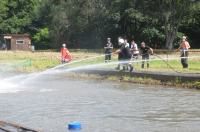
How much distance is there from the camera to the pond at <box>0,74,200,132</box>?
16141mm

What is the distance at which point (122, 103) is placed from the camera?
69.8ft

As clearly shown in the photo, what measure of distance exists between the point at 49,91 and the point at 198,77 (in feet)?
23.0

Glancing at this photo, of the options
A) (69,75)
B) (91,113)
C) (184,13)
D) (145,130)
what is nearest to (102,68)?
(69,75)

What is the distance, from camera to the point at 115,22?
80438mm

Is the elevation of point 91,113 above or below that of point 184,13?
below

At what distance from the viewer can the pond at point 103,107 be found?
53.0 ft

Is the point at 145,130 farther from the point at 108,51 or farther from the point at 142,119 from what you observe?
the point at 108,51

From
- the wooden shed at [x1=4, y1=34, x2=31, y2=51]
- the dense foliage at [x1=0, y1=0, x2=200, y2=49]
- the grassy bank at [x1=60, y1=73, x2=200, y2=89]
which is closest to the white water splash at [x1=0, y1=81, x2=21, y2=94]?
the grassy bank at [x1=60, y1=73, x2=200, y2=89]

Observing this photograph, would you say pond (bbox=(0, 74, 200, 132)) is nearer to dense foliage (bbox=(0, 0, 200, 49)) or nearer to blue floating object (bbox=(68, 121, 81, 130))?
blue floating object (bbox=(68, 121, 81, 130))

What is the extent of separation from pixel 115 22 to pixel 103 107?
6082 cm

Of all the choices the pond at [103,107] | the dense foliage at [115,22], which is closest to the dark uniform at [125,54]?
the pond at [103,107]

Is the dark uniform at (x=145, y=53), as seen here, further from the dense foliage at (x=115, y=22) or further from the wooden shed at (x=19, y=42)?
the wooden shed at (x=19, y=42)

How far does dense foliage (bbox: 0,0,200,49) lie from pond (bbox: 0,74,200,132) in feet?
131

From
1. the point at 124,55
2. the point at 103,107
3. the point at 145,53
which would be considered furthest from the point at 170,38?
the point at 103,107
